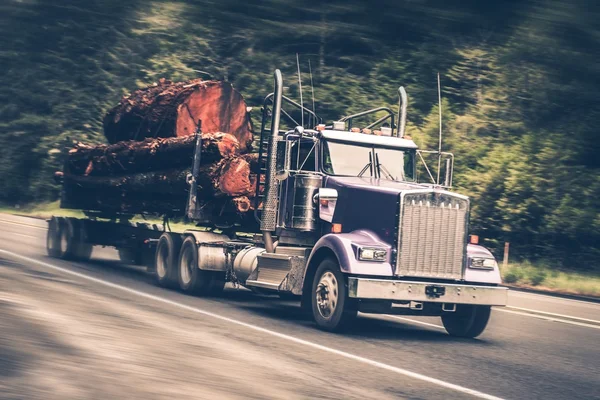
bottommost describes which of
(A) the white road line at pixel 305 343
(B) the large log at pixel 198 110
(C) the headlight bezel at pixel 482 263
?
(A) the white road line at pixel 305 343

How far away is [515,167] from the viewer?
89.7 feet

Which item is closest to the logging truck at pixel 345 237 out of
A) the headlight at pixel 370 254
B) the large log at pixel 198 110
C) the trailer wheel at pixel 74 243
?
the headlight at pixel 370 254

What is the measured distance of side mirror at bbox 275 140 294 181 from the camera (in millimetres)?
13398

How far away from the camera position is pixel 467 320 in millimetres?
12719

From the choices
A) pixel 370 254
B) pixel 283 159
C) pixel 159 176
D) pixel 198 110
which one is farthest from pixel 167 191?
pixel 370 254

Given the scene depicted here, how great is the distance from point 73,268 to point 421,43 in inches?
575

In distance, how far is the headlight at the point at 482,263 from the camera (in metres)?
12.3

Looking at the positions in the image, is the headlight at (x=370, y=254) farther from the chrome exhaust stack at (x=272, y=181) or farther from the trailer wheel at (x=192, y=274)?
the trailer wheel at (x=192, y=274)

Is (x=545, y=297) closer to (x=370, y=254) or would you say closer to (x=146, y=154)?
(x=146, y=154)

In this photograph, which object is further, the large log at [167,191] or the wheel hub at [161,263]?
the wheel hub at [161,263]

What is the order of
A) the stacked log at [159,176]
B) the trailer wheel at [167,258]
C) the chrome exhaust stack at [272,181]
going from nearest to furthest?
1. the chrome exhaust stack at [272,181]
2. the stacked log at [159,176]
3. the trailer wheel at [167,258]

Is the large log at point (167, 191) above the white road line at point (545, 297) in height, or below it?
above

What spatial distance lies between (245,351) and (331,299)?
243 centimetres

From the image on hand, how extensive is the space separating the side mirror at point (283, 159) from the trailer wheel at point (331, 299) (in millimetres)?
1725
